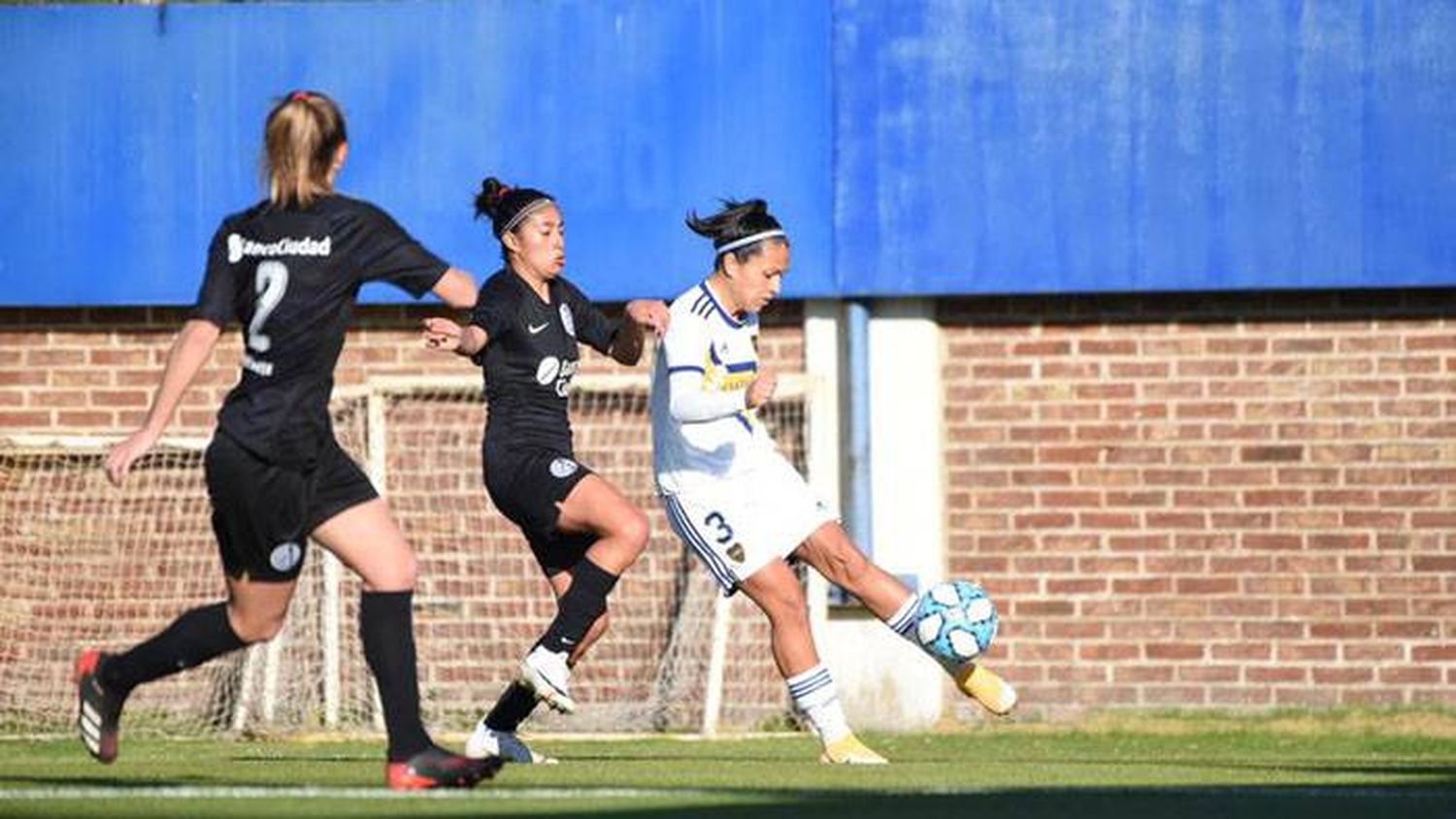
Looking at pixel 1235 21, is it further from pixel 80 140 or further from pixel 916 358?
pixel 80 140

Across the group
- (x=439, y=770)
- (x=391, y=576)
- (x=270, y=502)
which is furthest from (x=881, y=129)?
(x=439, y=770)

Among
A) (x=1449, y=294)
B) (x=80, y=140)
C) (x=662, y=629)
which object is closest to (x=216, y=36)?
(x=80, y=140)

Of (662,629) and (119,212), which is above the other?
(119,212)

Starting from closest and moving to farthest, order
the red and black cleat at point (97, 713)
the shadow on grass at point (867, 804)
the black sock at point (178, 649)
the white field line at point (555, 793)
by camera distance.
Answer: the shadow on grass at point (867, 804) < the white field line at point (555, 793) < the black sock at point (178, 649) < the red and black cleat at point (97, 713)

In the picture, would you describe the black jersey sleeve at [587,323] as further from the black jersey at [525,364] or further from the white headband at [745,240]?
the white headband at [745,240]

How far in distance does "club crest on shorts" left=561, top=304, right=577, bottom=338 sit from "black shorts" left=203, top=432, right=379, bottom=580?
2.54m

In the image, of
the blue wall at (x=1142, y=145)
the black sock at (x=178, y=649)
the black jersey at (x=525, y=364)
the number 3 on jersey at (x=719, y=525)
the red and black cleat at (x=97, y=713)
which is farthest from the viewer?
the blue wall at (x=1142, y=145)

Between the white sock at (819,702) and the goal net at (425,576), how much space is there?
521 cm

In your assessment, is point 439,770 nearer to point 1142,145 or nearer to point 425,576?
point 425,576

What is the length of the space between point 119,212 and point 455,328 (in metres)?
7.77

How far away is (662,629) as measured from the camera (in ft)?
53.7

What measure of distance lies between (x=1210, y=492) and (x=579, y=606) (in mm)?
5972

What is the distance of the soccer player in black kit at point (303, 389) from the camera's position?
8.72 metres

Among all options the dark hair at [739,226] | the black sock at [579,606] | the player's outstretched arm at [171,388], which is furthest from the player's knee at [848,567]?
the player's outstretched arm at [171,388]
